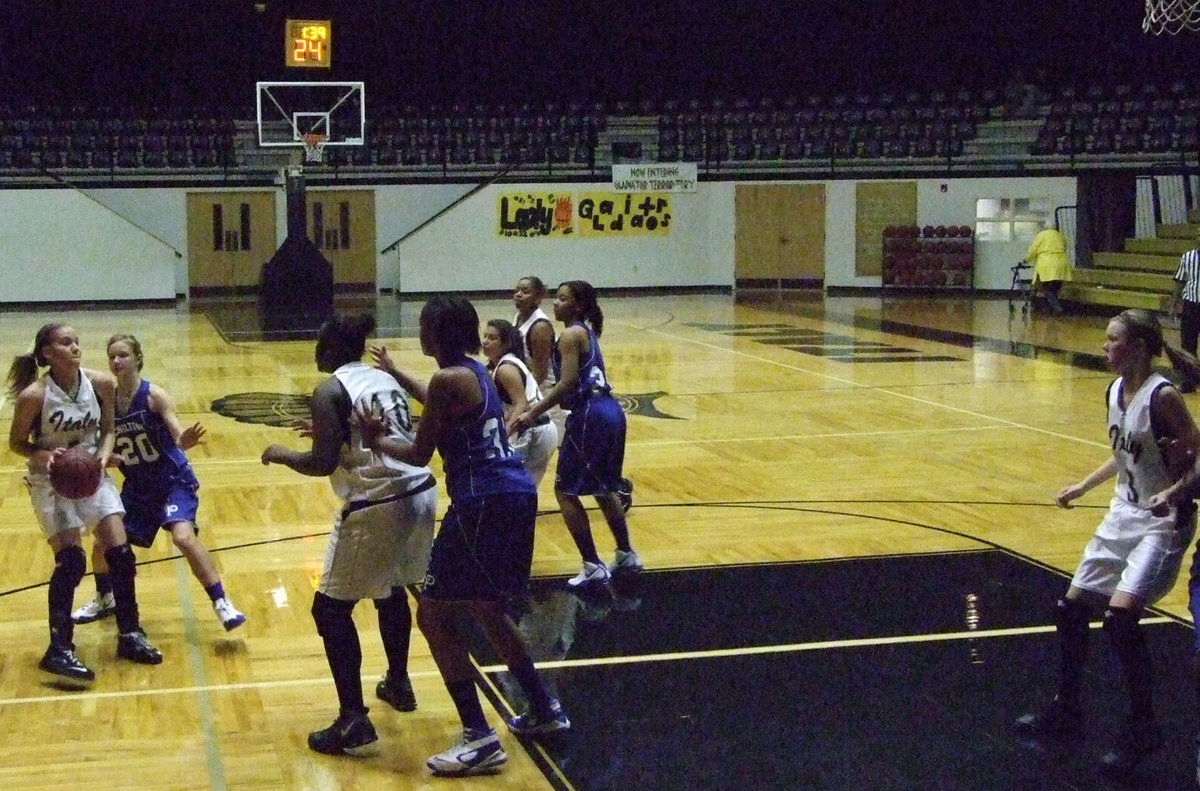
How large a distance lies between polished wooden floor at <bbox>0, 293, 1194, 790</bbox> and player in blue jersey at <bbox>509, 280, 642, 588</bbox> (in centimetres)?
33

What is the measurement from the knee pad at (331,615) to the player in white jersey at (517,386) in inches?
78.7

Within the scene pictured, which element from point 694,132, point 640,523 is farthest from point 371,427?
point 694,132

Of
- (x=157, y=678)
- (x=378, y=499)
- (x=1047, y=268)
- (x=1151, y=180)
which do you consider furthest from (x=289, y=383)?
(x=1151, y=180)

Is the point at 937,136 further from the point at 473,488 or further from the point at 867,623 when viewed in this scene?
the point at 473,488

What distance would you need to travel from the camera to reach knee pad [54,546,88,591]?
5.84 meters

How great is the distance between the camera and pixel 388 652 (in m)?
5.44

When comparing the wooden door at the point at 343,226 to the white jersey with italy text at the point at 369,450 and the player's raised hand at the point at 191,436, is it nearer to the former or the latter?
the player's raised hand at the point at 191,436

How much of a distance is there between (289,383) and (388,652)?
31.9ft

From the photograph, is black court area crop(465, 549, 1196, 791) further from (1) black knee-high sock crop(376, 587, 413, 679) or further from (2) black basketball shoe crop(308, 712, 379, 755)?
(2) black basketball shoe crop(308, 712, 379, 755)

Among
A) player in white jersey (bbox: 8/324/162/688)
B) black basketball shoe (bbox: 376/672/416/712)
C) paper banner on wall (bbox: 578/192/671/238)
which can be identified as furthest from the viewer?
paper banner on wall (bbox: 578/192/671/238)

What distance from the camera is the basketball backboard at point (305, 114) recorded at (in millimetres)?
24516

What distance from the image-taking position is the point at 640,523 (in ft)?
28.5

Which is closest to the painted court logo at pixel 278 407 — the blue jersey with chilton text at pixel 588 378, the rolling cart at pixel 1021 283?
the blue jersey with chilton text at pixel 588 378

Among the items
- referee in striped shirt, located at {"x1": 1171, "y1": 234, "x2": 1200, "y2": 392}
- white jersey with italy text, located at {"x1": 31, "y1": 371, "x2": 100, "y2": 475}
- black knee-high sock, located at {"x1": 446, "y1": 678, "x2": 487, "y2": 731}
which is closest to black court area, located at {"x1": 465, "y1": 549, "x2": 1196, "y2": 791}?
black knee-high sock, located at {"x1": 446, "y1": 678, "x2": 487, "y2": 731}
